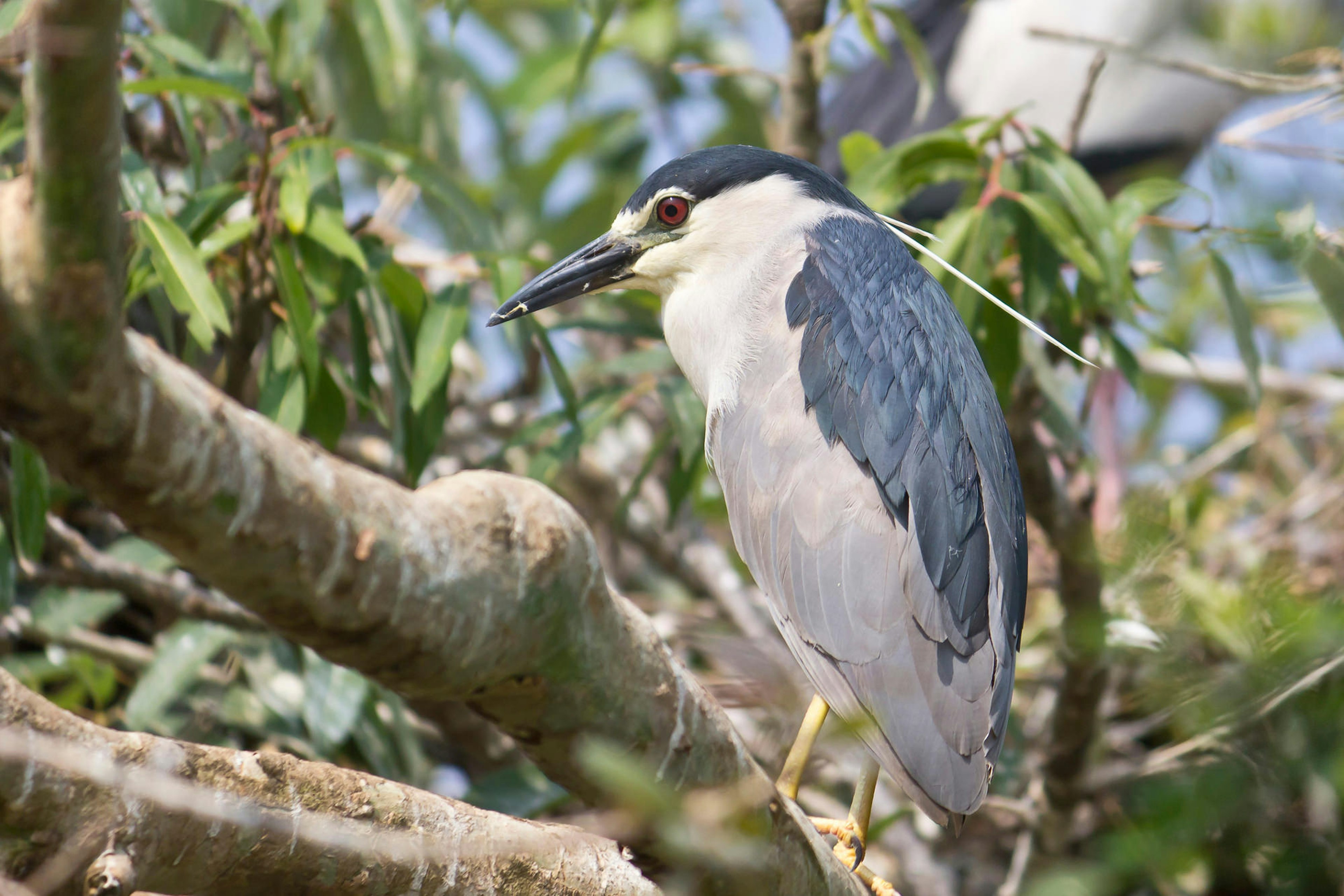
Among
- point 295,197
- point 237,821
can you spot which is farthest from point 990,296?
point 237,821

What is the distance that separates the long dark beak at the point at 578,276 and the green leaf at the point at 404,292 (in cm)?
12

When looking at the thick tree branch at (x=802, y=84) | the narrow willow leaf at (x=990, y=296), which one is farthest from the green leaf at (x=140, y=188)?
the thick tree branch at (x=802, y=84)

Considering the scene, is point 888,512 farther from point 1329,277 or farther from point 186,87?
point 186,87

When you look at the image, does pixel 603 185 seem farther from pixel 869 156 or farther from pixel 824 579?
pixel 824 579

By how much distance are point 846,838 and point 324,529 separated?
0.99 metres

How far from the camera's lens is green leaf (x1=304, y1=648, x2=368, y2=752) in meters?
2.03

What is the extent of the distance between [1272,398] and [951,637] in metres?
2.22

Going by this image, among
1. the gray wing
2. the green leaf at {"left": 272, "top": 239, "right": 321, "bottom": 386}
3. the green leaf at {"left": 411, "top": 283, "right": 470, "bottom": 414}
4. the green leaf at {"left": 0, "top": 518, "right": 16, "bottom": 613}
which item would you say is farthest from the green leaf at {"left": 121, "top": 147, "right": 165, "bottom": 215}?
the gray wing

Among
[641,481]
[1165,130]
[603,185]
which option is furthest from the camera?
[1165,130]

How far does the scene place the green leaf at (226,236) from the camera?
1.71 m

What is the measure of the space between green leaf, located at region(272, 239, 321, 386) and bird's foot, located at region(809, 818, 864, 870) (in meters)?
0.93

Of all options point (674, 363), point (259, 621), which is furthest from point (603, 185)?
point (259, 621)

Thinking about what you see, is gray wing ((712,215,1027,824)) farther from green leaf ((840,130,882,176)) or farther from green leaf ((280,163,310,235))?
green leaf ((280,163,310,235))

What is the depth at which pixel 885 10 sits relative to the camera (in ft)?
7.27
